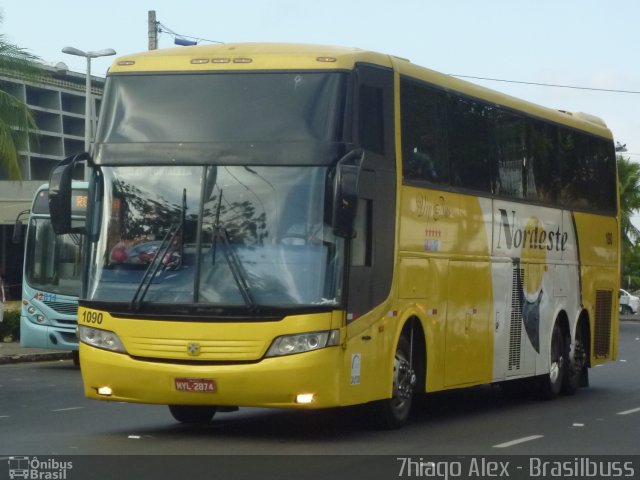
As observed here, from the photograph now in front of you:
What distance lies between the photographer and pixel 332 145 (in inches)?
496

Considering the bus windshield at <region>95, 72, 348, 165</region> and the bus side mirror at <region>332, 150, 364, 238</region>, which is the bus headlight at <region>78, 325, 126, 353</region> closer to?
the bus windshield at <region>95, 72, 348, 165</region>

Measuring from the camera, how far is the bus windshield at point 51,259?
24.8m

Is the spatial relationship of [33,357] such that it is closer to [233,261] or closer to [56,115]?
[233,261]

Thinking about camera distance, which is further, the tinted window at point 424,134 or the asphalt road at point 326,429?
the tinted window at point 424,134

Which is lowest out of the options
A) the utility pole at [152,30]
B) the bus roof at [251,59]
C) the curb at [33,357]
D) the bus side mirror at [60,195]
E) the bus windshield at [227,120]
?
the curb at [33,357]

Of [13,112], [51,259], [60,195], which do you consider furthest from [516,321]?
[13,112]

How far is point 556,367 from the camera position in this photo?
1917cm

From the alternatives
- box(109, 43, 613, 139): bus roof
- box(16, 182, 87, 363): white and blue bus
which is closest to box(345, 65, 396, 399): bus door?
box(109, 43, 613, 139): bus roof

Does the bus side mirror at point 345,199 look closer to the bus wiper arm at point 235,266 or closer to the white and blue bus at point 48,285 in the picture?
the bus wiper arm at point 235,266

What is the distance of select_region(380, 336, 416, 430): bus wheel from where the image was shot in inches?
545

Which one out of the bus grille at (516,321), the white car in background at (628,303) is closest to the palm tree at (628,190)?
the white car in background at (628,303)

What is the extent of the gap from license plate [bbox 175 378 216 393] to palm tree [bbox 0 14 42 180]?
63.0ft
